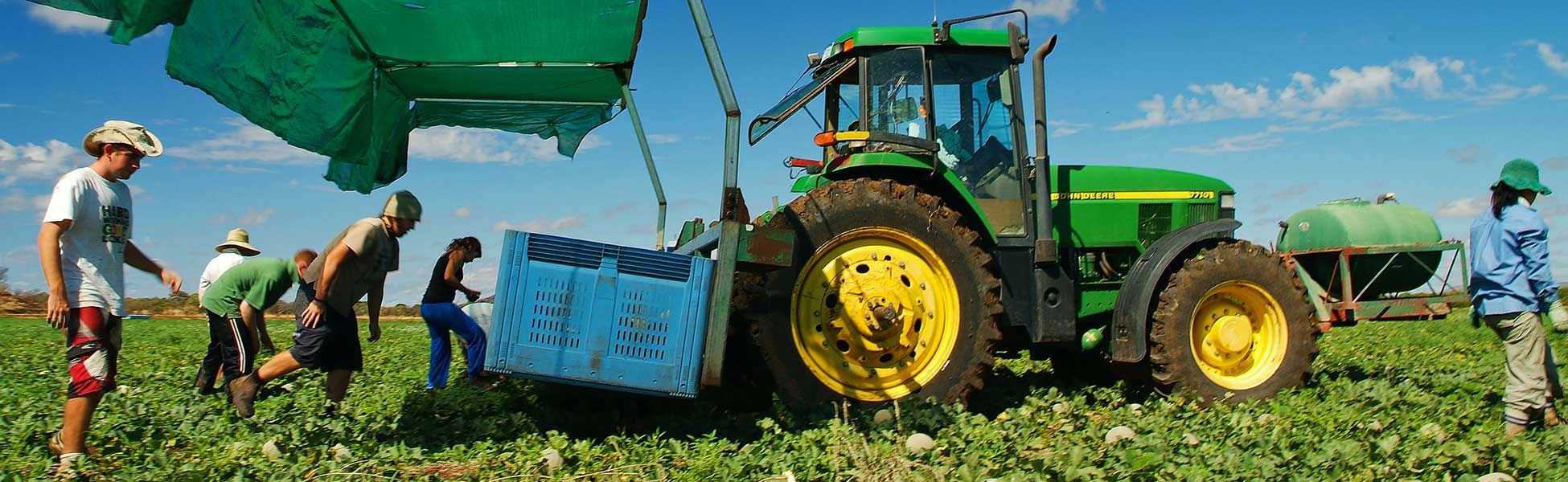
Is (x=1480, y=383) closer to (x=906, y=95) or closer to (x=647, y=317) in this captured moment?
(x=906, y=95)

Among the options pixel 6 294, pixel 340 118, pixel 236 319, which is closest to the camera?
pixel 340 118

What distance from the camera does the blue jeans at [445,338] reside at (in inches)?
277

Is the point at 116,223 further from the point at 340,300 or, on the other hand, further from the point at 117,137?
the point at 340,300

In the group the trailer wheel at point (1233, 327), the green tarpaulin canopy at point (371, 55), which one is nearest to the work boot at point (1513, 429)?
the trailer wheel at point (1233, 327)

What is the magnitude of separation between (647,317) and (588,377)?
38 centimetres

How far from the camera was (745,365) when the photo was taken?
5.39 metres

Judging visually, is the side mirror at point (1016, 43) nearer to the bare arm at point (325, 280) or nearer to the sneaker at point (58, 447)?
the bare arm at point (325, 280)

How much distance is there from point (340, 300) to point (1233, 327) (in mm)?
5413

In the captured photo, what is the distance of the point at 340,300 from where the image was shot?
511 cm

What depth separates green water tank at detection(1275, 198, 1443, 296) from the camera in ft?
23.5

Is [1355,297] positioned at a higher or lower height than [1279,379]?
higher

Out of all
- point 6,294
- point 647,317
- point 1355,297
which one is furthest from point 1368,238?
point 6,294

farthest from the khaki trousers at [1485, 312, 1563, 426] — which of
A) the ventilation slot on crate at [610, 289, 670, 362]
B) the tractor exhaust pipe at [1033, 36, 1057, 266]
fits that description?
the ventilation slot on crate at [610, 289, 670, 362]

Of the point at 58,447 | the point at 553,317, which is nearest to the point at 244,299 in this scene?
the point at 58,447
